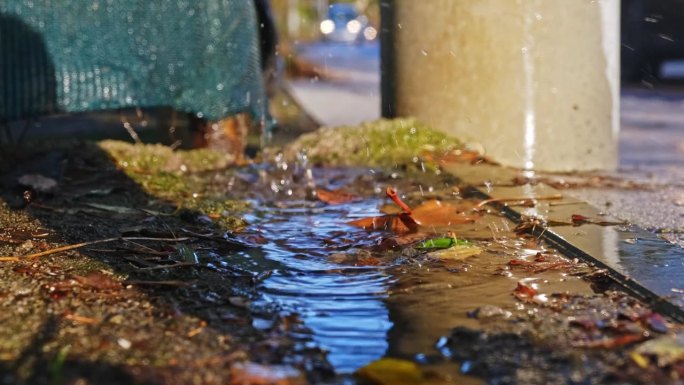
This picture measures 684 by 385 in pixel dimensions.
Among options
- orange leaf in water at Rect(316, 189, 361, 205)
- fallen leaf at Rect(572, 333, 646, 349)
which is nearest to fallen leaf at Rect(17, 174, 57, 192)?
orange leaf in water at Rect(316, 189, 361, 205)

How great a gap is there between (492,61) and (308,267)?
2550 mm

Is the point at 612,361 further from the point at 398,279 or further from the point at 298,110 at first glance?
the point at 298,110

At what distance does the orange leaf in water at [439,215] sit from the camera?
427 cm

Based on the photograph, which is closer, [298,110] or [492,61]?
[492,61]

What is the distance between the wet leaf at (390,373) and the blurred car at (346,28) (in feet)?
135

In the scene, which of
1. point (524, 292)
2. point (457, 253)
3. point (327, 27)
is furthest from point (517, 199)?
point (327, 27)

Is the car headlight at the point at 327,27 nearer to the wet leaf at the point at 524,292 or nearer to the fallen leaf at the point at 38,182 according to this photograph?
the fallen leaf at the point at 38,182

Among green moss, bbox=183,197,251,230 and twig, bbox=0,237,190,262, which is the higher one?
twig, bbox=0,237,190,262

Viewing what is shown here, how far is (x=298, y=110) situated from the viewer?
970cm

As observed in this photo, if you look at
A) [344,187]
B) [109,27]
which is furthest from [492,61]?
[109,27]

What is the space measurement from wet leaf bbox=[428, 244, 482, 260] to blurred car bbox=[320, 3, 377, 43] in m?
40.0

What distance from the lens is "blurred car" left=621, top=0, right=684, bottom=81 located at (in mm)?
14117

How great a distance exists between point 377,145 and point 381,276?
100 inches

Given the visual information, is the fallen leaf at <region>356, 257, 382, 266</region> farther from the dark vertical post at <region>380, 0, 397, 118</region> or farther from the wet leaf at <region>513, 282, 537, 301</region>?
the dark vertical post at <region>380, 0, 397, 118</region>
